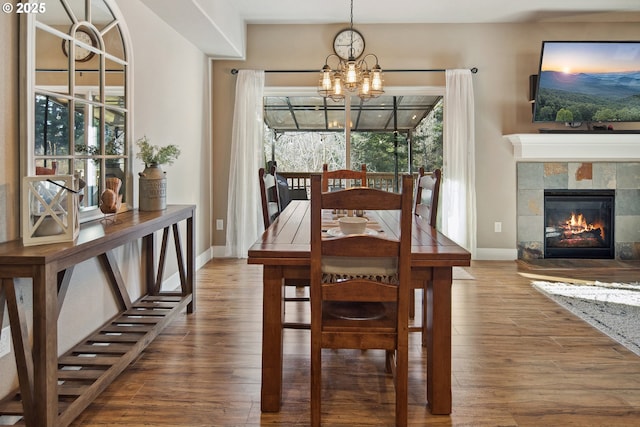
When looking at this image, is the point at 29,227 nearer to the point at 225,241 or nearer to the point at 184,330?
the point at 184,330

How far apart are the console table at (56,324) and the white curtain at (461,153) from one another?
128 inches

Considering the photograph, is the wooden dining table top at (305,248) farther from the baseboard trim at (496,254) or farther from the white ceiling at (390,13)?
the baseboard trim at (496,254)

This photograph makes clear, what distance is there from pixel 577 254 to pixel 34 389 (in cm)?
556

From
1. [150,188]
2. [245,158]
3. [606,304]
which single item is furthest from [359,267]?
[245,158]

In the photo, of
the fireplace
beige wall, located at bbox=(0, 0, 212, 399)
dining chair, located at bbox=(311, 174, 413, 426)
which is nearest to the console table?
beige wall, located at bbox=(0, 0, 212, 399)

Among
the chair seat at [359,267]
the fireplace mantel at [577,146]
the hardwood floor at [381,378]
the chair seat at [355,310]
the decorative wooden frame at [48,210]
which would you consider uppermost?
the fireplace mantel at [577,146]

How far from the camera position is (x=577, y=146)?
530 centimetres

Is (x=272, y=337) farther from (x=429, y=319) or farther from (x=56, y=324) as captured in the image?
(x=56, y=324)

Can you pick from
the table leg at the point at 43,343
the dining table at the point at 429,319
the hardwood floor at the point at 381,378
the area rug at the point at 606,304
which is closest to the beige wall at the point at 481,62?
the area rug at the point at 606,304

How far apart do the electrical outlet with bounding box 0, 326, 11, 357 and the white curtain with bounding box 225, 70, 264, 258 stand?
3.56 m

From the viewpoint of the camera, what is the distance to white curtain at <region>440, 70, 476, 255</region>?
533 cm

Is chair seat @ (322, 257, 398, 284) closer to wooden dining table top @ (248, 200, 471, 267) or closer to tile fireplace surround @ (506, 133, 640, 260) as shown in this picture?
wooden dining table top @ (248, 200, 471, 267)

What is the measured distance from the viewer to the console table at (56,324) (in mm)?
1673

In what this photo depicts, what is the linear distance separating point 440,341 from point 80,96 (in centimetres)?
222
